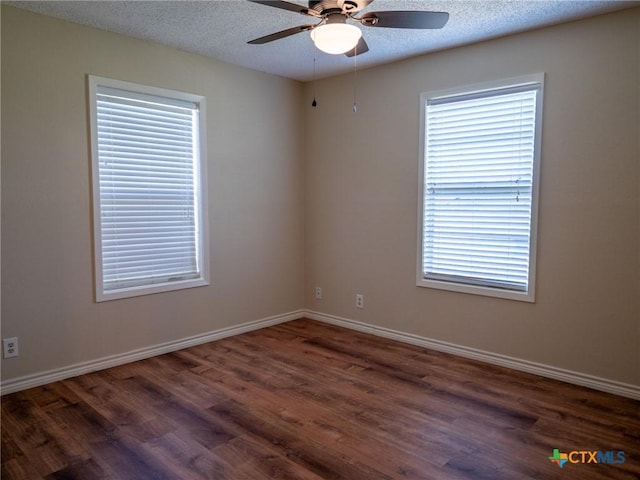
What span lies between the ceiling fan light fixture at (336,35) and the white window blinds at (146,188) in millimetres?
1932

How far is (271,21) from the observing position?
3033 millimetres

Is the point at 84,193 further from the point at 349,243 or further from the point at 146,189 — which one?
the point at 349,243

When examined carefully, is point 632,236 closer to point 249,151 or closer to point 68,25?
point 249,151

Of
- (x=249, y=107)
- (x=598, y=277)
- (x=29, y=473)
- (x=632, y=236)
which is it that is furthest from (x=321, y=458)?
(x=249, y=107)

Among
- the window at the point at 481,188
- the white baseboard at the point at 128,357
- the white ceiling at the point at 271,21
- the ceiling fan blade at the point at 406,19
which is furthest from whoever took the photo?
the window at the point at 481,188

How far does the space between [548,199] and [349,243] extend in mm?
1876

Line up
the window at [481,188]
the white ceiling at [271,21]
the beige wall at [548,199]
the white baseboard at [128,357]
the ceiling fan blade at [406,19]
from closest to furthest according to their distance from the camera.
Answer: the ceiling fan blade at [406,19], the white ceiling at [271,21], the beige wall at [548,199], the white baseboard at [128,357], the window at [481,188]

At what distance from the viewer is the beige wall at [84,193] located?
2.92 m

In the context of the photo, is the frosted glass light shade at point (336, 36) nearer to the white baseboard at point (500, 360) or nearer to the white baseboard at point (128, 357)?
the white baseboard at point (500, 360)

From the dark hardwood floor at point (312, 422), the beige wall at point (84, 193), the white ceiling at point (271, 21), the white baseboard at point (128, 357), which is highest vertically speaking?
the white ceiling at point (271, 21)

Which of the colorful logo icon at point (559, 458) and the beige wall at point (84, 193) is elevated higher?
the beige wall at point (84, 193)

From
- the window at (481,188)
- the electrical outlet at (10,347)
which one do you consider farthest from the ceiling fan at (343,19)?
the electrical outlet at (10,347)

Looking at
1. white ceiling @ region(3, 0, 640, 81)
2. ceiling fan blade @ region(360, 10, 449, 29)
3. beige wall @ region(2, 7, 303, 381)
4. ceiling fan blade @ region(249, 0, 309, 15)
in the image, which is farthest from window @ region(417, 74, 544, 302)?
ceiling fan blade @ region(249, 0, 309, 15)

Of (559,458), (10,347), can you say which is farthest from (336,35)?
(10,347)
